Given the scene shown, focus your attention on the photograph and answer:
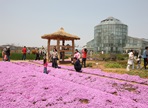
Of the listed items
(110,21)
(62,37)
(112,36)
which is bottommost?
(62,37)

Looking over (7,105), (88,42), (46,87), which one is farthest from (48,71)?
(88,42)

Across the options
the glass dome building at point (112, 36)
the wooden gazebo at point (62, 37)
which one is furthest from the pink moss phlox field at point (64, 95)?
the glass dome building at point (112, 36)

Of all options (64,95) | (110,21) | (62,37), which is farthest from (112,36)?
(64,95)

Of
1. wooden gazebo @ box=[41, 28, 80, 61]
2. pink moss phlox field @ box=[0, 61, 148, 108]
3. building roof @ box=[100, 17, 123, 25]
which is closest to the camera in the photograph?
pink moss phlox field @ box=[0, 61, 148, 108]

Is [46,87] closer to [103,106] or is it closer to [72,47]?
[103,106]

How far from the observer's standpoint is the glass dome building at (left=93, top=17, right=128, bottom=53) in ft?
235

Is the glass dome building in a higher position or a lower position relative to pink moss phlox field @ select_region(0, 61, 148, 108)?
→ higher

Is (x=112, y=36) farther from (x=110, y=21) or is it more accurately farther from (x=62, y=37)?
(x=62, y=37)

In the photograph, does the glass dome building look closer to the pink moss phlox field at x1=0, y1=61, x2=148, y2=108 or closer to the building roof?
the building roof

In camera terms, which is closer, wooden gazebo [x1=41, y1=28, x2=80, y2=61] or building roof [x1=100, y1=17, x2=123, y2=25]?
wooden gazebo [x1=41, y1=28, x2=80, y2=61]

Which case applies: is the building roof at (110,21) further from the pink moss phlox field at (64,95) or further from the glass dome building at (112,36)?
the pink moss phlox field at (64,95)

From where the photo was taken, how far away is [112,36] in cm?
7125

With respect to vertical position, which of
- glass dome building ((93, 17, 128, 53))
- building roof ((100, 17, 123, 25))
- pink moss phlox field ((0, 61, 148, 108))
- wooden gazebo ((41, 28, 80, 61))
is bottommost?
pink moss phlox field ((0, 61, 148, 108))

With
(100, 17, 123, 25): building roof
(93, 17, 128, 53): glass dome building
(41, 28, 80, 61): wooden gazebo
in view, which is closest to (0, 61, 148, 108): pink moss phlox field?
(41, 28, 80, 61): wooden gazebo
